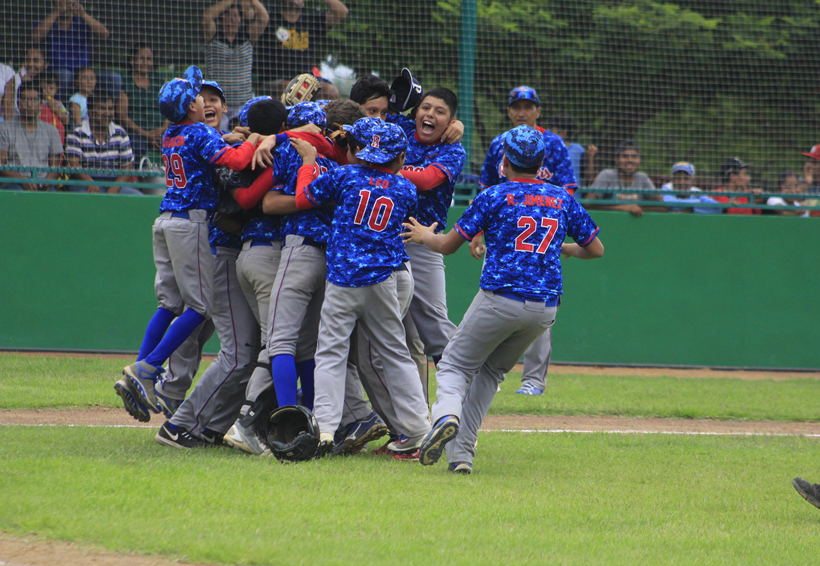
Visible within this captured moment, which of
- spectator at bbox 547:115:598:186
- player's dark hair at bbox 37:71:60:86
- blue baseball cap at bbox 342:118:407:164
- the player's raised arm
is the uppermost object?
blue baseball cap at bbox 342:118:407:164

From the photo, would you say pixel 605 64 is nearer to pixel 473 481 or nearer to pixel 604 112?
pixel 604 112

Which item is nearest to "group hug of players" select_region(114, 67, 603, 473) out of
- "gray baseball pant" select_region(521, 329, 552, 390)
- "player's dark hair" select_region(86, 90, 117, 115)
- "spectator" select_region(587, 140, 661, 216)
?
"gray baseball pant" select_region(521, 329, 552, 390)

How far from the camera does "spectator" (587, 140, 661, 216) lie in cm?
1009

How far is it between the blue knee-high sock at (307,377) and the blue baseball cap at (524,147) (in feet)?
5.36

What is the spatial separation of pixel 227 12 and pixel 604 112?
461 cm

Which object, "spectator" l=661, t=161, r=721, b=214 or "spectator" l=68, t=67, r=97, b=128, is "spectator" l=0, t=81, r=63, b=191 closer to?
"spectator" l=68, t=67, r=97, b=128

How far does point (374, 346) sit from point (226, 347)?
0.92 metres

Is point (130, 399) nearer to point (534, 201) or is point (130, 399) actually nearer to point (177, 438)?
point (177, 438)

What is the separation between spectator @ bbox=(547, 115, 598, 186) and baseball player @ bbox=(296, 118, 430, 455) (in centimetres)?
576

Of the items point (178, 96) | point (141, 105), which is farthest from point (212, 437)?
point (141, 105)

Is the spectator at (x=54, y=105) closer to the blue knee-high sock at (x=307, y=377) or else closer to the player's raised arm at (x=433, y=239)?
the blue knee-high sock at (x=307, y=377)

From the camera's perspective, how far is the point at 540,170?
7.25m

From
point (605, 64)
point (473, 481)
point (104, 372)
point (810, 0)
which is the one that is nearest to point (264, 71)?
point (104, 372)

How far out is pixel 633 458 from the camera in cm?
535
